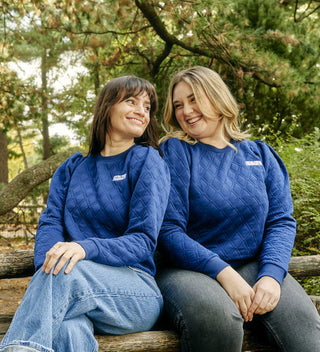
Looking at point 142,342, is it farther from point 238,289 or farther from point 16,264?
point 16,264

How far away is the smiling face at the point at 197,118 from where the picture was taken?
2480mm

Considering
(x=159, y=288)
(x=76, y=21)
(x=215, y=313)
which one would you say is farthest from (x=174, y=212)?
(x=76, y=21)

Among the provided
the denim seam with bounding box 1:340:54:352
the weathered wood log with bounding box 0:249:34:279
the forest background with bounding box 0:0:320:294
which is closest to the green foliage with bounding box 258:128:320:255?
the forest background with bounding box 0:0:320:294

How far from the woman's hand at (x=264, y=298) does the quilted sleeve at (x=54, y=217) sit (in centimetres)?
103

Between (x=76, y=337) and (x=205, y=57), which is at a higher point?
(x=205, y=57)

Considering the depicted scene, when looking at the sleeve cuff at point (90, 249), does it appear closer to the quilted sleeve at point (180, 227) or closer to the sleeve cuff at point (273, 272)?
the quilted sleeve at point (180, 227)

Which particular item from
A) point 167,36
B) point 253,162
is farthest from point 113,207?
point 167,36

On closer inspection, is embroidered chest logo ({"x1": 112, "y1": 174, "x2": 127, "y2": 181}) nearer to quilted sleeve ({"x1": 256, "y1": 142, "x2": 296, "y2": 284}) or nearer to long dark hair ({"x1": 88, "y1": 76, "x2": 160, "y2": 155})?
long dark hair ({"x1": 88, "y1": 76, "x2": 160, "y2": 155})

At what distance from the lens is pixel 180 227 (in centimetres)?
219

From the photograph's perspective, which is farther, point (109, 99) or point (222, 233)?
point (109, 99)

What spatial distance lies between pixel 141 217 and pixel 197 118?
825 mm

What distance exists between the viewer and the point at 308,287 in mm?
3834

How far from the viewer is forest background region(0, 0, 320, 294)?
507 centimetres

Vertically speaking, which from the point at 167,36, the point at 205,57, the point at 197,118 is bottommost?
the point at 197,118
